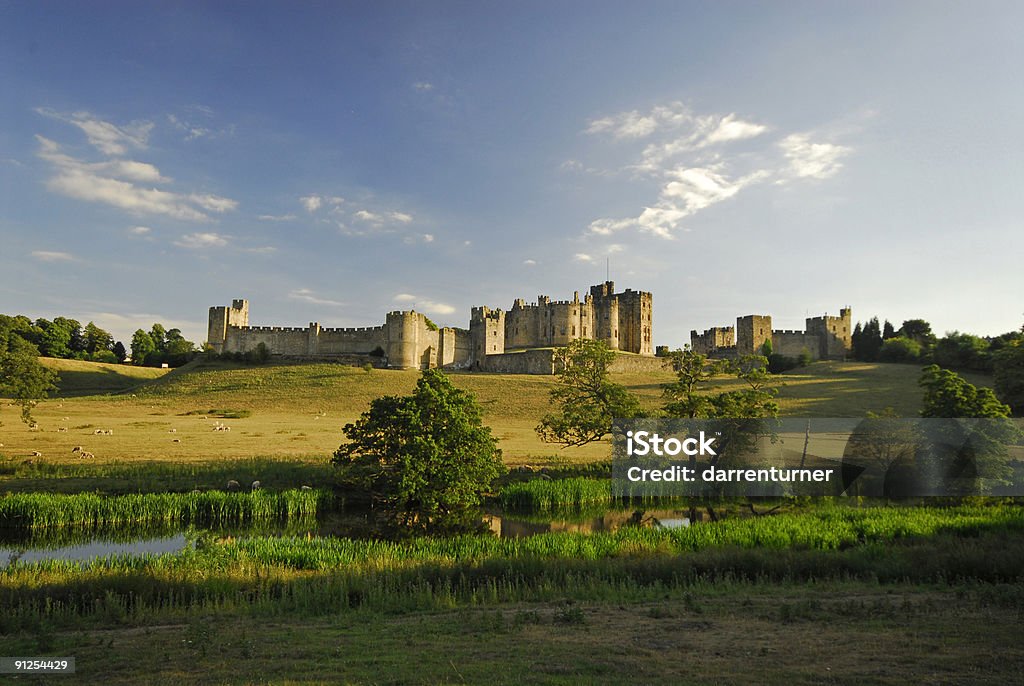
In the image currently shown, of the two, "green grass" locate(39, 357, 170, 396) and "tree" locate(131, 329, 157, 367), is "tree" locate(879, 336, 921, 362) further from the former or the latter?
"tree" locate(131, 329, 157, 367)

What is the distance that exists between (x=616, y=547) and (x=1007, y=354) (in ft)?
113


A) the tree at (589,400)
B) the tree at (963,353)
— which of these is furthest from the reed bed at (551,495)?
the tree at (963,353)

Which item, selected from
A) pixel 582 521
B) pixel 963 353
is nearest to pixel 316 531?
pixel 582 521

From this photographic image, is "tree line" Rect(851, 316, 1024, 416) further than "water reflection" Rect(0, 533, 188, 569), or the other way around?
"tree line" Rect(851, 316, 1024, 416)

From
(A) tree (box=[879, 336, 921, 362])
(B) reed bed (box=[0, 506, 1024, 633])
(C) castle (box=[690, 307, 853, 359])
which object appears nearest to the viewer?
(B) reed bed (box=[0, 506, 1024, 633])

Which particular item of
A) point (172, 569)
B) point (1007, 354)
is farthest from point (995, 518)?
point (1007, 354)

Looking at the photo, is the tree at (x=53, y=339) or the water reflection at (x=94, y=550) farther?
the tree at (x=53, y=339)

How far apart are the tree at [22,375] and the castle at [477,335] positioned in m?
48.7

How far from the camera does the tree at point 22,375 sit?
89.1 feet

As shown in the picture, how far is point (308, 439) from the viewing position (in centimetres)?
3588

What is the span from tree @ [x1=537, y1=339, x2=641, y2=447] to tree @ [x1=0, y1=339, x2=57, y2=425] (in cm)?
2350

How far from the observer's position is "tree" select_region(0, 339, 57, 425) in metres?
27.2

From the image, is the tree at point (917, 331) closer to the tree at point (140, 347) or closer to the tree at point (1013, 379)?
the tree at point (1013, 379)

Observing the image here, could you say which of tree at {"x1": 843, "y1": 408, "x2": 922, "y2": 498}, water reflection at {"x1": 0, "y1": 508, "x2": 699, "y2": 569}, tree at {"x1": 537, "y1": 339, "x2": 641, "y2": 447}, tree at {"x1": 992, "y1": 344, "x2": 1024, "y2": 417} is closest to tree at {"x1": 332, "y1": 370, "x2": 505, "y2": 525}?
water reflection at {"x1": 0, "y1": 508, "x2": 699, "y2": 569}
